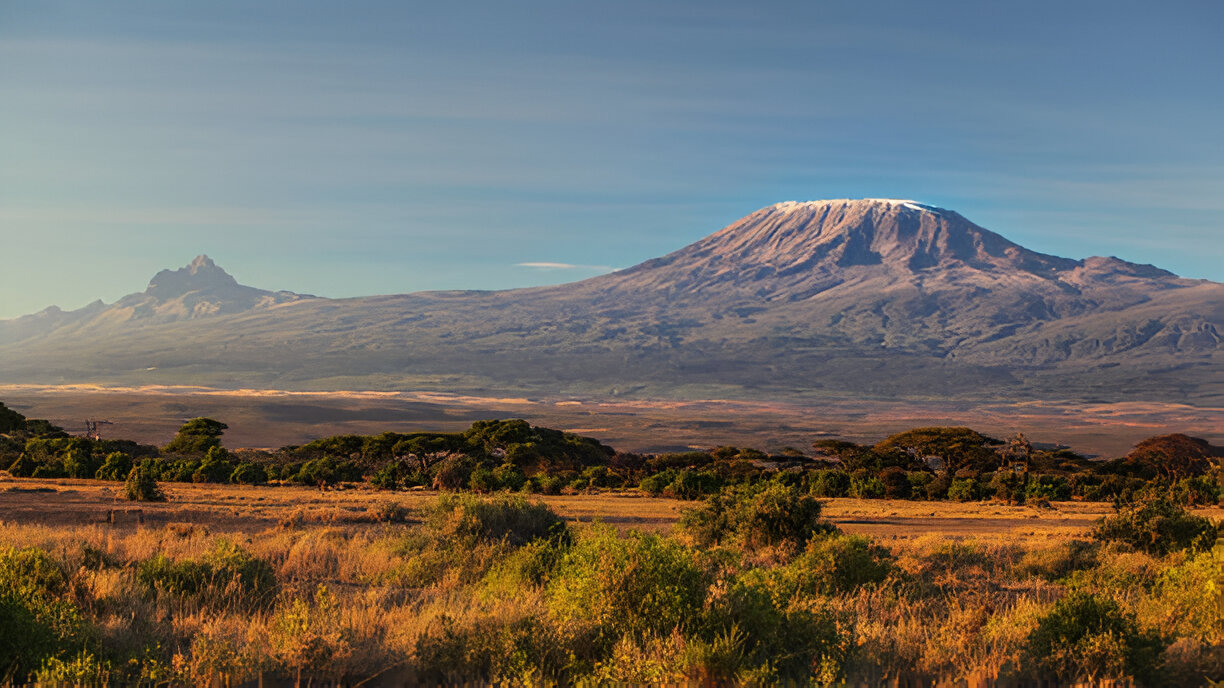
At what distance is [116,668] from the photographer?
7.68 m

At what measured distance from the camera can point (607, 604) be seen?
8.74 m

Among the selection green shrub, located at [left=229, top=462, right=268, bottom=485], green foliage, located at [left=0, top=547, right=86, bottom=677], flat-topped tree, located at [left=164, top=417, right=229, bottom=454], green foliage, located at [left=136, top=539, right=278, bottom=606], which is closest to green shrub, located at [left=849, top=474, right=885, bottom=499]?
green shrub, located at [left=229, top=462, right=268, bottom=485]

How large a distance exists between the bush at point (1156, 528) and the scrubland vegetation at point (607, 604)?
5 centimetres

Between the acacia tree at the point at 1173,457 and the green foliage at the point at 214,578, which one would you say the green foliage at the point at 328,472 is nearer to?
the green foliage at the point at 214,578

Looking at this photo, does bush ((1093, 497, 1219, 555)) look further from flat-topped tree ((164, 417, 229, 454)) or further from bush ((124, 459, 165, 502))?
flat-topped tree ((164, 417, 229, 454))

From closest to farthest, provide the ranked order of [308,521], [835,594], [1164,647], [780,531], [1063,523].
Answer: [1164,647], [835,594], [780,531], [308,521], [1063,523]

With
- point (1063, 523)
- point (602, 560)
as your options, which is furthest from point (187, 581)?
point (1063, 523)

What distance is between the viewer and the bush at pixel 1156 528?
17.1 meters

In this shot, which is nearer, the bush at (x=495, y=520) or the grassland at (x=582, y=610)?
the grassland at (x=582, y=610)

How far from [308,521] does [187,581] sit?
38.4ft

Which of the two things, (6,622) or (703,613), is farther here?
(703,613)

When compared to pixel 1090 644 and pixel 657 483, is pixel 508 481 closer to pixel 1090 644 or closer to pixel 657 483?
pixel 657 483

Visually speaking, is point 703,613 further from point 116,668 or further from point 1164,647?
point 116,668

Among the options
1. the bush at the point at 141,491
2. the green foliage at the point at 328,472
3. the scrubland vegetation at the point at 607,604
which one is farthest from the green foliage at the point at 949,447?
the bush at the point at 141,491
